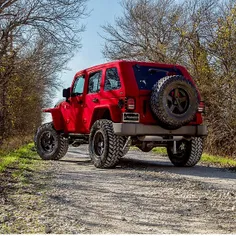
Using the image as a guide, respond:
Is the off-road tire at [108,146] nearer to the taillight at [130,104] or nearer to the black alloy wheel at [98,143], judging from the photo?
the black alloy wheel at [98,143]

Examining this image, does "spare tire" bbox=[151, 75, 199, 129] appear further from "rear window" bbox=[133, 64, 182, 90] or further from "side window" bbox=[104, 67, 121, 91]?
"side window" bbox=[104, 67, 121, 91]

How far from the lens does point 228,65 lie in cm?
1367

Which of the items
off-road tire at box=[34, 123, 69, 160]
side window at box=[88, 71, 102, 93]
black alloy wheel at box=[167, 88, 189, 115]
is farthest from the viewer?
off-road tire at box=[34, 123, 69, 160]

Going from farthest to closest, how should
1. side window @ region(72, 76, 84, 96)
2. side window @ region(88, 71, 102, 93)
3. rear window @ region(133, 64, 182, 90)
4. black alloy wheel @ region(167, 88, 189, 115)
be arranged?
1. side window @ region(72, 76, 84, 96)
2. side window @ region(88, 71, 102, 93)
3. rear window @ region(133, 64, 182, 90)
4. black alloy wheel @ region(167, 88, 189, 115)

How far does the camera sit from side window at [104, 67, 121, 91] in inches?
330

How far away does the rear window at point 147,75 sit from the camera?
8324mm

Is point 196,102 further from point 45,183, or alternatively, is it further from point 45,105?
point 45,105

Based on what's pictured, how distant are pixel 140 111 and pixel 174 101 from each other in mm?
717

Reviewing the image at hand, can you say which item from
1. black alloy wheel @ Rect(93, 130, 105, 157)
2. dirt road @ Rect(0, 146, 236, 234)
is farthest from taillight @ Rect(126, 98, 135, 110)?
dirt road @ Rect(0, 146, 236, 234)

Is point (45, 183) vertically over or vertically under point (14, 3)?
under

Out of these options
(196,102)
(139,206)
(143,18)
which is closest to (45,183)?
(139,206)

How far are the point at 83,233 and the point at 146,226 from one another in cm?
62

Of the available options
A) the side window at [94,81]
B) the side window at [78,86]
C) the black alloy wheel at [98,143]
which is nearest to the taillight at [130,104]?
the black alloy wheel at [98,143]

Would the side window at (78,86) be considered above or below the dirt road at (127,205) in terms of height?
above
